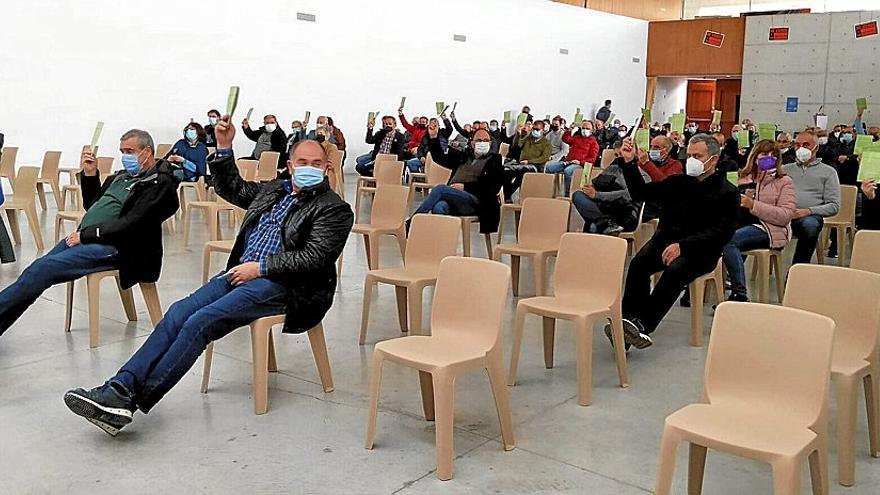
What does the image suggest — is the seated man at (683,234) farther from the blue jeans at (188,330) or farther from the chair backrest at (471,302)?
the blue jeans at (188,330)

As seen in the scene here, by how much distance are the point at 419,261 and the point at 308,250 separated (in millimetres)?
1124

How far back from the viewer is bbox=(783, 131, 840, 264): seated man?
5715 mm

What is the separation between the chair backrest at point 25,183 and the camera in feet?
21.9

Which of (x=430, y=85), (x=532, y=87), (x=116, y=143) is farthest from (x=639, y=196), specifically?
(x=532, y=87)

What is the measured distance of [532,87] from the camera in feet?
57.5

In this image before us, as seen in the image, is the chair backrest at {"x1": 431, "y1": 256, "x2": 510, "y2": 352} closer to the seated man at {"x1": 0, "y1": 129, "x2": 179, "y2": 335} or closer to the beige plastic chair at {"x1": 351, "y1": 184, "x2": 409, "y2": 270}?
the seated man at {"x1": 0, "y1": 129, "x2": 179, "y2": 335}

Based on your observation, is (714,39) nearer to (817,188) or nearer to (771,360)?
(817,188)

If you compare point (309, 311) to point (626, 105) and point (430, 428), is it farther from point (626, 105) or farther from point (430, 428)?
point (626, 105)

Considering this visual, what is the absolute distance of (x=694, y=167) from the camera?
4.42 m

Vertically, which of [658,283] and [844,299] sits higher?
[844,299]

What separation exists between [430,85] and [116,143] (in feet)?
19.7

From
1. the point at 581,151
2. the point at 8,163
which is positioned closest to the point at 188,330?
the point at 8,163

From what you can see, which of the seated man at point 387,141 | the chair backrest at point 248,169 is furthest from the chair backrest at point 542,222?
the seated man at point 387,141

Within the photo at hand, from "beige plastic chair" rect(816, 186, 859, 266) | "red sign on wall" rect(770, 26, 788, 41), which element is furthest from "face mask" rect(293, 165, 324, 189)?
"red sign on wall" rect(770, 26, 788, 41)
